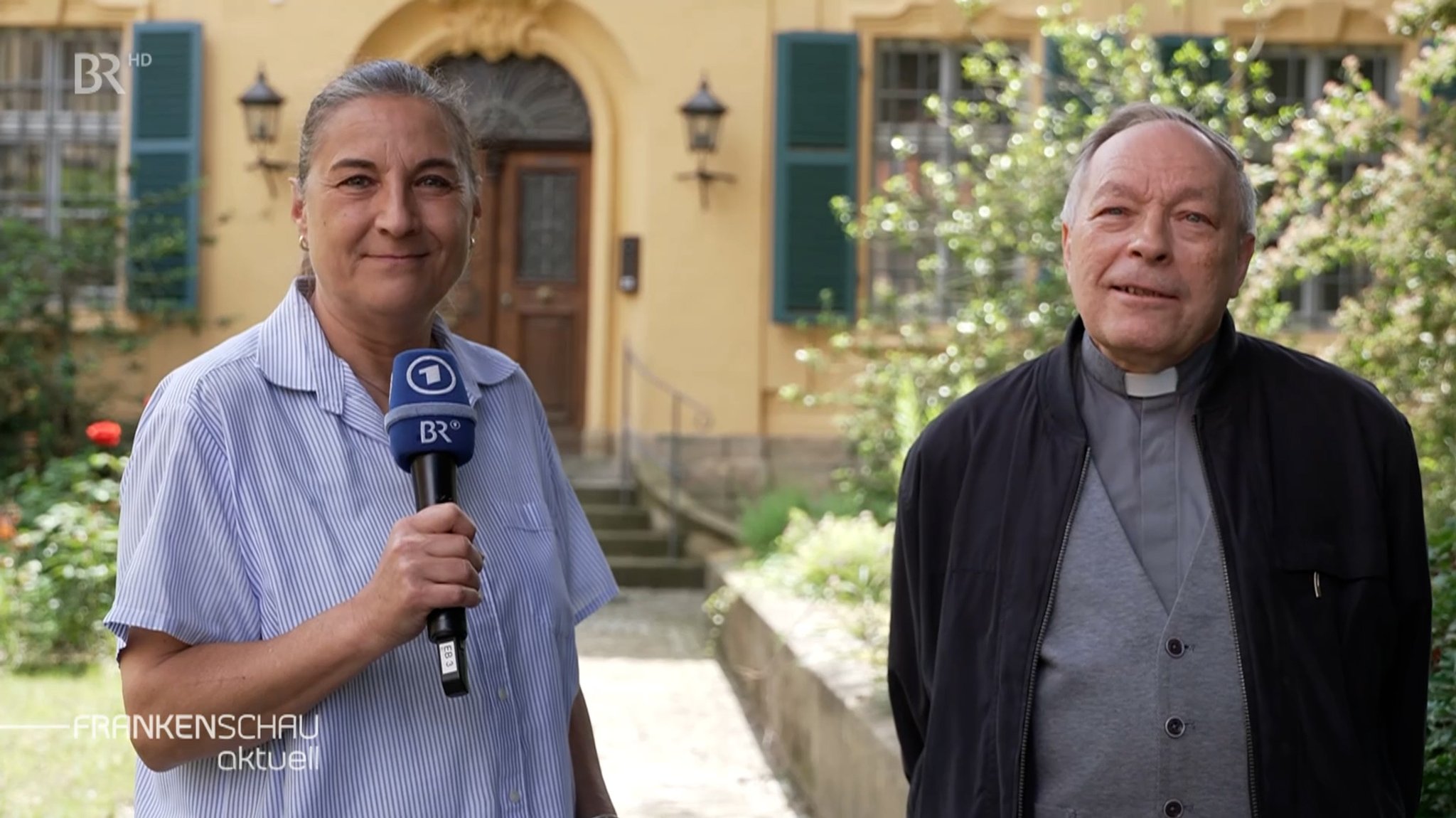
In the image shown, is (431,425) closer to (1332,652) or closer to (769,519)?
(1332,652)

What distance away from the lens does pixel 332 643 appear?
212 centimetres

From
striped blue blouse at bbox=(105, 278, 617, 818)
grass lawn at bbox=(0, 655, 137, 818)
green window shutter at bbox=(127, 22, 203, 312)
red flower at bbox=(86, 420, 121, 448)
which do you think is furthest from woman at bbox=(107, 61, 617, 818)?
green window shutter at bbox=(127, 22, 203, 312)

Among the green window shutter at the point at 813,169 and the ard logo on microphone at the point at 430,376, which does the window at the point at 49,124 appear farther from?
the ard logo on microphone at the point at 430,376

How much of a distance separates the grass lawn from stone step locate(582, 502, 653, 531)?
485cm

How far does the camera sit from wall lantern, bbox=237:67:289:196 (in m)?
13.2

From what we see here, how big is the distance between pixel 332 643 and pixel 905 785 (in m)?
2.94

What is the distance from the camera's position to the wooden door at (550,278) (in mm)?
14031

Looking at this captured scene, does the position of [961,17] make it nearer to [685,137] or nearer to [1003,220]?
[685,137]

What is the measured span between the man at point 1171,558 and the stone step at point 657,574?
9236mm

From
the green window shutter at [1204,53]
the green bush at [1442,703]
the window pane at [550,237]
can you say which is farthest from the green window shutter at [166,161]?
the green bush at [1442,703]

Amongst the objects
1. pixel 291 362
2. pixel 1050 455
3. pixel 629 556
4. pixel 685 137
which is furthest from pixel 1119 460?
pixel 685 137

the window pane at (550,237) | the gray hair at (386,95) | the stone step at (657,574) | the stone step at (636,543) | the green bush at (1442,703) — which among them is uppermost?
the window pane at (550,237)

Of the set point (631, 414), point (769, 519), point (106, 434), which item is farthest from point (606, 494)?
point (106, 434)

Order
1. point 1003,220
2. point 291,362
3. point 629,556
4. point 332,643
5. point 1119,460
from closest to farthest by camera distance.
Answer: point 332,643 → point 291,362 → point 1119,460 → point 1003,220 → point 629,556
